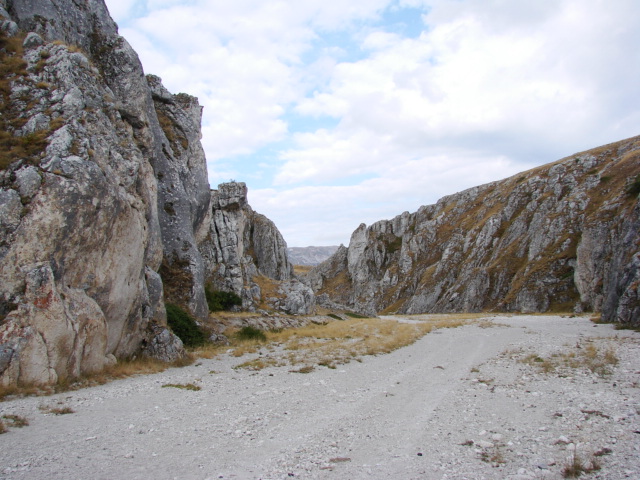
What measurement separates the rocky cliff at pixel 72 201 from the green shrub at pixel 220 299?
8858mm

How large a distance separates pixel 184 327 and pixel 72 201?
12.8 m

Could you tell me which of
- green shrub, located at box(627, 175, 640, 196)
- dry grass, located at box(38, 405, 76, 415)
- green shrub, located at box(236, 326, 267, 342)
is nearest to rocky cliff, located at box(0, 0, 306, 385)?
dry grass, located at box(38, 405, 76, 415)

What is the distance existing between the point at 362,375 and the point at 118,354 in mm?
11844

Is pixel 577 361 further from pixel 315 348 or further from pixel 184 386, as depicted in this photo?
pixel 184 386

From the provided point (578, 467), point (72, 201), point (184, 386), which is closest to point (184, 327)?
point (184, 386)

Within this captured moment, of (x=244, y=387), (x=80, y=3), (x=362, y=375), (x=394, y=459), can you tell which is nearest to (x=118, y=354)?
(x=244, y=387)

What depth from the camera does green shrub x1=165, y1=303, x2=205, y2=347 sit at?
24938 millimetres

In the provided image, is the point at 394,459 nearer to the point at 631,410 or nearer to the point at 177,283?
the point at 631,410

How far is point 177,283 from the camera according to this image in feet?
96.9

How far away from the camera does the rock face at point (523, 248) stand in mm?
52969

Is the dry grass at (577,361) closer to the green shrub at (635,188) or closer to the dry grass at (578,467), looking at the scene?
the dry grass at (578,467)

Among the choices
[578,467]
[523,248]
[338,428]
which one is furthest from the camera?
[523,248]

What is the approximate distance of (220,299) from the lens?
130 ft

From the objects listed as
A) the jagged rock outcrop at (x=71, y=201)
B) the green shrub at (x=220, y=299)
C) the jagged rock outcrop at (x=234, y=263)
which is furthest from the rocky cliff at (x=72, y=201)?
the jagged rock outcrop at (x=234, y=263)
